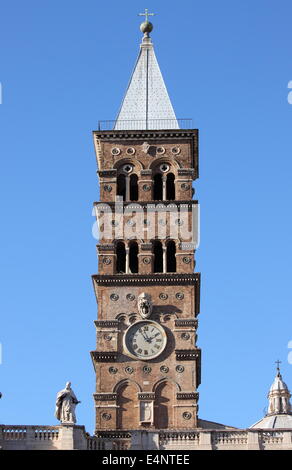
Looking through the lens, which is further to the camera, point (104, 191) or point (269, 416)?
point (269, 416)

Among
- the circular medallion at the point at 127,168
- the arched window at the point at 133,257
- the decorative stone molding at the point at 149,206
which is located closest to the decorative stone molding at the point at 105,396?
the arched window at the point at 133,257

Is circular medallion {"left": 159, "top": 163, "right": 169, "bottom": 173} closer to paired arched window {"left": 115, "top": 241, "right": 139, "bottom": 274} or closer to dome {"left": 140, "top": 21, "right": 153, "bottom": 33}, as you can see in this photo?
paired arched window {"left": 115, "top": 241, "right": 139, "bottom": 274}

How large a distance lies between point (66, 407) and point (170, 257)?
19044 mm

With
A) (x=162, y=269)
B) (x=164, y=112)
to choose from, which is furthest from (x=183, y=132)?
(x=162, y=269)

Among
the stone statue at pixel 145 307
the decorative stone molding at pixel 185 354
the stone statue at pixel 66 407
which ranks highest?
the stone statue at pixel 145 307

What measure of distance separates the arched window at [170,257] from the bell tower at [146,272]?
6 centimetres

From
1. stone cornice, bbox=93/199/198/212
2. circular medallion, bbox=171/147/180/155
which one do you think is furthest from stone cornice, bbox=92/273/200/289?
circular medallion, bbox=171/147/180/155

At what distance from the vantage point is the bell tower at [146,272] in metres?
90.8

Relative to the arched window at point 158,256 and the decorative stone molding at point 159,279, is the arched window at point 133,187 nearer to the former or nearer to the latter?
the arched window at point 158,256

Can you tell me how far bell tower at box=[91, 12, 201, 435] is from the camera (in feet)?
298

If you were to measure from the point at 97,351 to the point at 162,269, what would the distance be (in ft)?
22.9

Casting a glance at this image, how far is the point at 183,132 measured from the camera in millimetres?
97438
